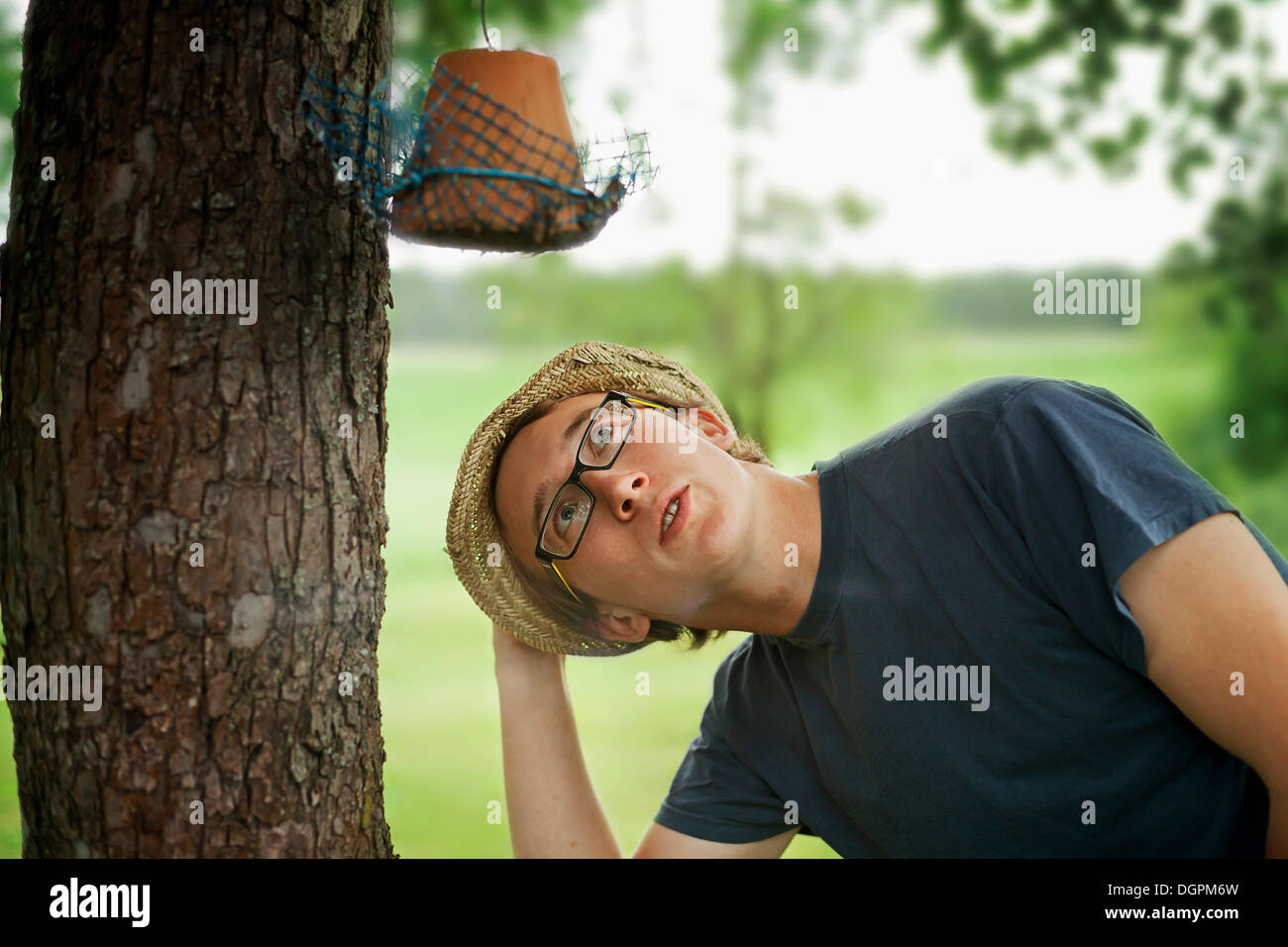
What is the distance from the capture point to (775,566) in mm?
2080

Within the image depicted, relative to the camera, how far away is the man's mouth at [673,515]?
1997mm

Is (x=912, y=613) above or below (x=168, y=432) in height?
below

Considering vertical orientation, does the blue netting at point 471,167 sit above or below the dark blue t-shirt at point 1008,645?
above

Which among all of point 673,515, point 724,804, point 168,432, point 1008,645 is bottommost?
point 724,804

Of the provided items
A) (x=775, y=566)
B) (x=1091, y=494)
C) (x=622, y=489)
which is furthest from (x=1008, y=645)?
(x=622, y=489)

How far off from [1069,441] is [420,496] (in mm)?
7200

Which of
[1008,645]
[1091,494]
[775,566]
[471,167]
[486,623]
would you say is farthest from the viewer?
[486,623]

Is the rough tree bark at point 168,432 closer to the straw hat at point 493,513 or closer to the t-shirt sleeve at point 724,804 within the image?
the straw hat at point 493,513

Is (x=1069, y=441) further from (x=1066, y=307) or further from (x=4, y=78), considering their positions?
(x=4, y=78)

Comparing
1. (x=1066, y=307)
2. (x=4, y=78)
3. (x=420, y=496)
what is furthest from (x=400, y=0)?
(x=420, y=496)

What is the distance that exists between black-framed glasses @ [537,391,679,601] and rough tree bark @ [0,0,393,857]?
481 mm

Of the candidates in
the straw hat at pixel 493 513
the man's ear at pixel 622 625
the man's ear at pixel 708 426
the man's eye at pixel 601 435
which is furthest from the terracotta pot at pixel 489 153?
the man's ear at pixel 622 625

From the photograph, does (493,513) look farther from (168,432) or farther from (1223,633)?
(1223,633)

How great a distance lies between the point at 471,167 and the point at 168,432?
66cm
